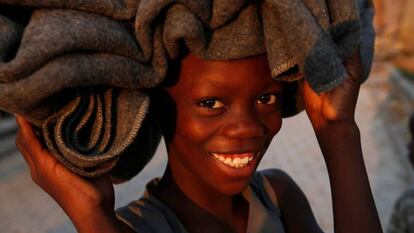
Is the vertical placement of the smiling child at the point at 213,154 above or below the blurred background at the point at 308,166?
above

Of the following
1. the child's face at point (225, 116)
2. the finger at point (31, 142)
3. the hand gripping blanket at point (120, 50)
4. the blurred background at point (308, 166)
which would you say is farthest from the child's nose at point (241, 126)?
the blurred background at point (308, 166)

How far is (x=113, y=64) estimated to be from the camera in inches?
59.8

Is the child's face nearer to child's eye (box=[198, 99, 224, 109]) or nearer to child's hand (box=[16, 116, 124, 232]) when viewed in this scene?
child's eye (box=[198, 99, 224, 109])

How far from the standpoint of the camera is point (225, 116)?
172 centimetres

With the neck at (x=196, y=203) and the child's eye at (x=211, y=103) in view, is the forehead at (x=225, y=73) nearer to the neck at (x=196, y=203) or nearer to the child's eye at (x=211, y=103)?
the child's eye at (x=211, y=103)

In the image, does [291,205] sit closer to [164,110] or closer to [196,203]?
[196,203]

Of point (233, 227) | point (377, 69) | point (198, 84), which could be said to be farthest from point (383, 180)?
point (377, 69)

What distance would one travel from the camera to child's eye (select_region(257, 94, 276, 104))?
177cm

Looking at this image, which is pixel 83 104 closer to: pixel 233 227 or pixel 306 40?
pixel 306 40

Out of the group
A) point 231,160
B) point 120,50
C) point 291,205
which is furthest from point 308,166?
point 120,50

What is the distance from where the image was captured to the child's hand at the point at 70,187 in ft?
5.31

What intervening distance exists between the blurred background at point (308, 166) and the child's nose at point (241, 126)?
3.78m

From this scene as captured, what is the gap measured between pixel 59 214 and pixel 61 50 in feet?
14.8

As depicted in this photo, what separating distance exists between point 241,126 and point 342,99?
0.34 metres
